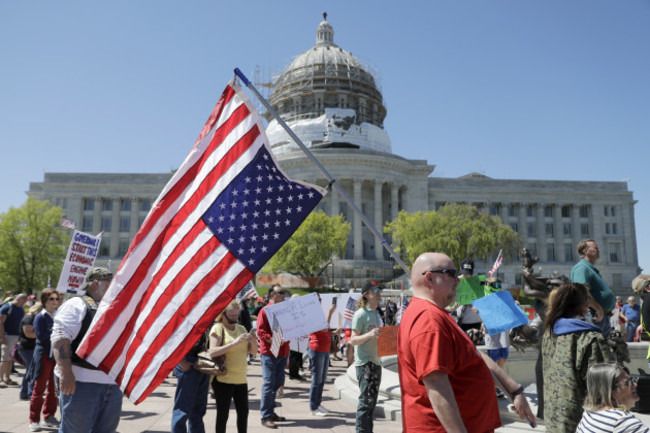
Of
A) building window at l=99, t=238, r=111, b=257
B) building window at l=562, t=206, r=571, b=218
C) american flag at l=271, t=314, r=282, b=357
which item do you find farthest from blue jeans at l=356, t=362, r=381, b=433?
building window at l=562, t=206, r=571, b=218

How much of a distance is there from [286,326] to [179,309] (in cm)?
470

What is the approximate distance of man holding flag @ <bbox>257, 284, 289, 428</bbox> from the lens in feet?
26.3

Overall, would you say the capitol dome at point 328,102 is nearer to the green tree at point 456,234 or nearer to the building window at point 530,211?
the green tree at point 456,234

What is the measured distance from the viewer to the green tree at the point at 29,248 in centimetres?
5041

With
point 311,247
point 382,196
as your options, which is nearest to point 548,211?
point 382,196

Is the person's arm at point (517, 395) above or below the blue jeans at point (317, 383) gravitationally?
above

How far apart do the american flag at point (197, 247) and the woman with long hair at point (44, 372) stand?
420 centimetres

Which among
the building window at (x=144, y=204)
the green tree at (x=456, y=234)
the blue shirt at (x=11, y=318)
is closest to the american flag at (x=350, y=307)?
the blue shirt at (x=11, y=318)

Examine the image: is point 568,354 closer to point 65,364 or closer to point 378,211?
point 65,364

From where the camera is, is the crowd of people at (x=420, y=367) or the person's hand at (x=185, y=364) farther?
the person's hand at (x=185, y=364)

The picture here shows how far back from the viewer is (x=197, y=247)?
189 inches

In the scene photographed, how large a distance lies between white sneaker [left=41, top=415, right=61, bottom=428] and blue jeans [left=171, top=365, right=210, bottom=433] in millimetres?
3289

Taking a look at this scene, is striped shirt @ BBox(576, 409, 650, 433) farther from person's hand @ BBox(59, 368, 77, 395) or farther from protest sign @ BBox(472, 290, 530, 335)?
person's hand @ BBox(59, 368, 77, 395)

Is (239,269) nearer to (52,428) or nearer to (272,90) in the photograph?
(52,428)
